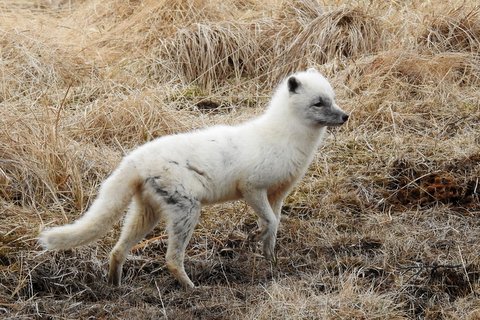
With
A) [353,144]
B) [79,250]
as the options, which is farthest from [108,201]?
[353,144]

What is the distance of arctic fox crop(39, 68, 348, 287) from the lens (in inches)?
195

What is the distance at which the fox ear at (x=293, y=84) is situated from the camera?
5.54m

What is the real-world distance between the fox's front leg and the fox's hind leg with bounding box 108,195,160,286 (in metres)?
0.59

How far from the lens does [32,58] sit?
8.18m

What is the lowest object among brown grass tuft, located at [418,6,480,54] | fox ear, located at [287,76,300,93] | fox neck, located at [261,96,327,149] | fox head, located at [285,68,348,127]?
brown grass tuft, located at [418,6,480,54]

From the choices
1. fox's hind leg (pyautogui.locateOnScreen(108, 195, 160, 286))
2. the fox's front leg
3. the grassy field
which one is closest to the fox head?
the fox's front leg

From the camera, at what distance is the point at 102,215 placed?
16.0 ft

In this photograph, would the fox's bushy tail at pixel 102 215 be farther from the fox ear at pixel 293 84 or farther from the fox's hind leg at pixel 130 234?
the fox ear at pixel 293 84

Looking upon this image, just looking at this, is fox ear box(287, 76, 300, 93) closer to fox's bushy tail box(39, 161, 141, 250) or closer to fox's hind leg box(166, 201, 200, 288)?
fox's hind leg box(166, 201, 200, 288)

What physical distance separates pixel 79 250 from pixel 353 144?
2658mm

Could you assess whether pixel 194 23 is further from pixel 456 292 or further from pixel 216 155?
pixel 456 292

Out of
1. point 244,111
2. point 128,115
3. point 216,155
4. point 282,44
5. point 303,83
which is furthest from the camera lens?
point 282,44

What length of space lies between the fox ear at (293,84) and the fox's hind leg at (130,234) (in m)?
1.22

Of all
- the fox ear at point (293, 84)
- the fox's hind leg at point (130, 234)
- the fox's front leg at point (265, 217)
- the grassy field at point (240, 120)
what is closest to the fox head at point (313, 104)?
the fox ear at point (293, 84)
